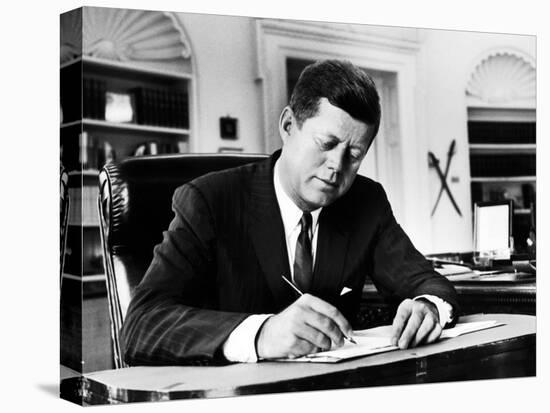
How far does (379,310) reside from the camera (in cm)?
346

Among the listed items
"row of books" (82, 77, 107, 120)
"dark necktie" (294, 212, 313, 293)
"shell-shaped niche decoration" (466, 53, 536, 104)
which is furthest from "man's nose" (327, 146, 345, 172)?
"shell-shaped niche decoration" (466, 53, 536, 104)

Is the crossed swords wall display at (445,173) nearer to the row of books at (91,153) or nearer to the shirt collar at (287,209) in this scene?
the shirt collar at (287,209)

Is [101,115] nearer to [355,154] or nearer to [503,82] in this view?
[355,154]

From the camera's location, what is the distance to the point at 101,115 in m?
3.16

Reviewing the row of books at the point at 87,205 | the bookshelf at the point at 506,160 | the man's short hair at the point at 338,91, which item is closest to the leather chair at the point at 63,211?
the row of books at the point at 87,205

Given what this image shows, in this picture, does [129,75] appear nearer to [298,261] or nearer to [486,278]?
[298,261]

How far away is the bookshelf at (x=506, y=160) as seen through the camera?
4090mm

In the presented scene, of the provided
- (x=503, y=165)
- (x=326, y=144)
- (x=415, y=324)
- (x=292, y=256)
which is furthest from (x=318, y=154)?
(x=503, y=165)

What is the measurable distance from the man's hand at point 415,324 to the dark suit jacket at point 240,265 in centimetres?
11

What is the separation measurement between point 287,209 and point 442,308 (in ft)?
2.29

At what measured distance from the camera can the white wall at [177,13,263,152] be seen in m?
3.40

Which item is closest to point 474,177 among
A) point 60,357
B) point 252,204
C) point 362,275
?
point 362,275

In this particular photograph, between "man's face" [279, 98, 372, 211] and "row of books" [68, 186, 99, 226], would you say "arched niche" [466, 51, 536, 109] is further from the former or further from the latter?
"row of books" [68, 186, 99, 226]

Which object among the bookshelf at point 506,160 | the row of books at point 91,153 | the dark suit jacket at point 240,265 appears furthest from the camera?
the bookshelf at point 506,160
